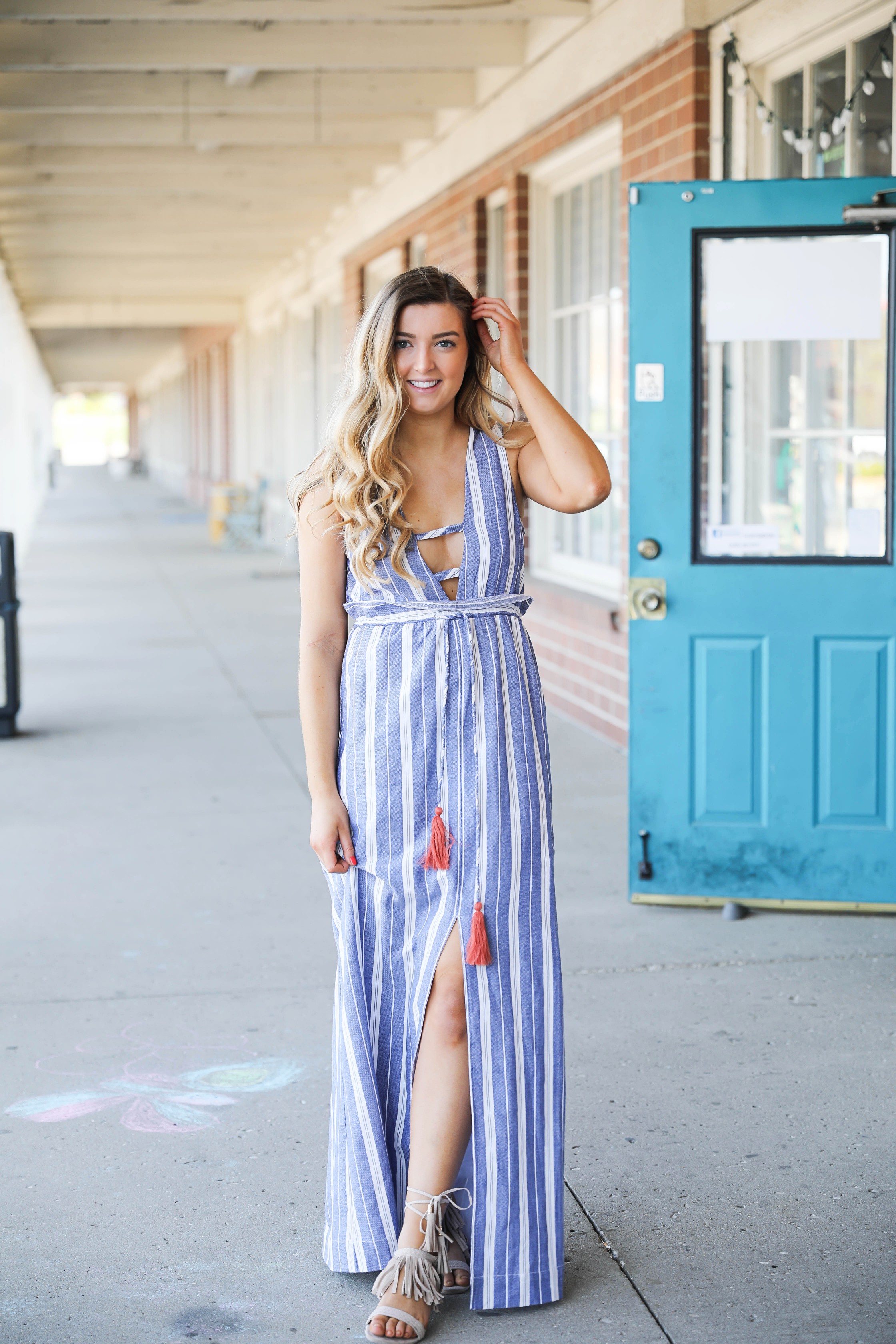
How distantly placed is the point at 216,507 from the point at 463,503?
732 inches

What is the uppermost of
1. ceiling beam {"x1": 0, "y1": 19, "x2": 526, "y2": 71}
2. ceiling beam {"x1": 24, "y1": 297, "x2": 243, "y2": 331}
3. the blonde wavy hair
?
ceiling beam {"x1": 24, "y1": 297, "x2": 243, "y2": 331}

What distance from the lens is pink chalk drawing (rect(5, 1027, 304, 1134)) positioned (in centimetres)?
337

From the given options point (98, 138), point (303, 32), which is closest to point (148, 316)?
point (98, 138)

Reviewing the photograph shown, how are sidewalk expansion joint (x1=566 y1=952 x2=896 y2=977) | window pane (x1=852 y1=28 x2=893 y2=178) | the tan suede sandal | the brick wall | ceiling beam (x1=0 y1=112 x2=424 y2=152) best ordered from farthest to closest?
ceiling beam (x1=0 y1=112 x2=424 y2=152)
the brick wall
window pane (x1=852 y1=28 x2=893 y2=178)
sidewalk expansion joint (x1=566 y1=952 x2=896 y2=977)
the tan suede sandal

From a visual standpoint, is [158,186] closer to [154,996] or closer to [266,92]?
[266,92]

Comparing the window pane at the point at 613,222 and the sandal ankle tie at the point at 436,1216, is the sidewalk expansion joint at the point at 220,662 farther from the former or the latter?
the window pane at the point at 613,222

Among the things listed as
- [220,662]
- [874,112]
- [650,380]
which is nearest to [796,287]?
[650,380]

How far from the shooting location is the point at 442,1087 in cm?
254

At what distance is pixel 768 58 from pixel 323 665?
163 inches

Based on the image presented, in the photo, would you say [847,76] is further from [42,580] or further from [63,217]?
[42,580]

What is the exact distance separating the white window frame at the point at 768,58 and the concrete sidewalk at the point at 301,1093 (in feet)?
8.88

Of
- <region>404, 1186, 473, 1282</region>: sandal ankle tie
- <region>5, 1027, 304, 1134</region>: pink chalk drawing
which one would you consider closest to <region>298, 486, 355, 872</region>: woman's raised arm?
<region>404, 1186, 473, 1282</region>: sandal ankle tie

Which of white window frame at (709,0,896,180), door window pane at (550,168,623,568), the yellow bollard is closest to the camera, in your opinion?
white window frame at (709,0,896,180)

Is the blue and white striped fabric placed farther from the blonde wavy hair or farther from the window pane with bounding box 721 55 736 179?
the window pane with bounding box 721 55 736 179
